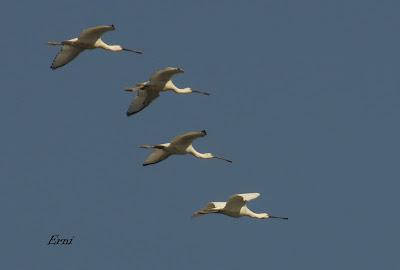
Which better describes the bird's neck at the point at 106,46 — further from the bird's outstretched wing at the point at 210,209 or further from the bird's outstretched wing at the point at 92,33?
the bird's outstretched wing at the point at 210,209

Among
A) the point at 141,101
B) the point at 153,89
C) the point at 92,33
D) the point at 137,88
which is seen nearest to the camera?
the point at 92,33

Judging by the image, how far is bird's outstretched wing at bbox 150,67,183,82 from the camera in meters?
88.9

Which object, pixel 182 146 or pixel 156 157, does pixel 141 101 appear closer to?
pixel 156 157

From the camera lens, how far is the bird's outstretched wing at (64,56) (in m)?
90.5

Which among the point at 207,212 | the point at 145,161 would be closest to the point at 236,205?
the point at 207,212

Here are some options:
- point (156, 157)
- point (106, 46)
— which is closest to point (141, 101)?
point (156, 157)

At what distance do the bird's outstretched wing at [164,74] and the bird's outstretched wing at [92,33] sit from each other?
3.03 meters

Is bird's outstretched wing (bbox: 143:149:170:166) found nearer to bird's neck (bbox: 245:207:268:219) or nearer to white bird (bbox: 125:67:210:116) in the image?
white bird (bbox: 125:67:210:116)

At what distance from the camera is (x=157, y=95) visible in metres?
91.6

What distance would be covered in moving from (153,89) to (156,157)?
10.1 ft

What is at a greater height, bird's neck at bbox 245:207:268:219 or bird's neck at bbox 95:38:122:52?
bird's neck at bbox 95:38:122:52

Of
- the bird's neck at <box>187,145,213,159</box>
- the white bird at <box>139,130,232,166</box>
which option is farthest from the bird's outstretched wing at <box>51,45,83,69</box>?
the bird's neck at <box>187,145,213,159</box>

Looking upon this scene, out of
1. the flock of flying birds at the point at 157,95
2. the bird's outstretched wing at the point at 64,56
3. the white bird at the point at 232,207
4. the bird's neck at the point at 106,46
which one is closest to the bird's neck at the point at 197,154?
the flock of flying birds at the point at 157,95

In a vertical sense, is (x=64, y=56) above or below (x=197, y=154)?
above
